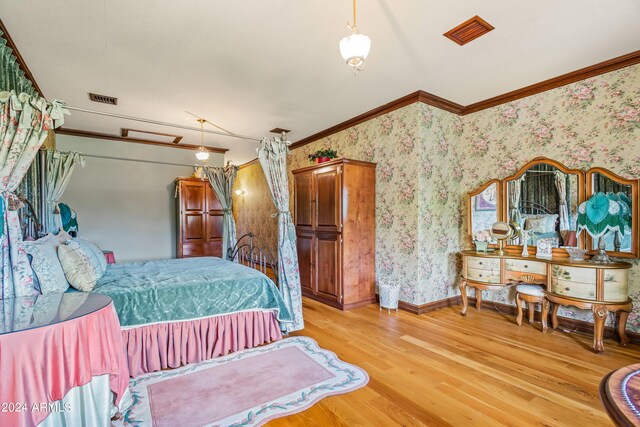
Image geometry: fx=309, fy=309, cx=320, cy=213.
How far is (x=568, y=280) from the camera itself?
3092 mm

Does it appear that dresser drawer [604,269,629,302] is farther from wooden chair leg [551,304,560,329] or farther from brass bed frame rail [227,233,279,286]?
brass bed frame rail [227,233,279,286]

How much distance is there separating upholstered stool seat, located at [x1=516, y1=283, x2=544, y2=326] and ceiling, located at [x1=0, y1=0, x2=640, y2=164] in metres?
2.39

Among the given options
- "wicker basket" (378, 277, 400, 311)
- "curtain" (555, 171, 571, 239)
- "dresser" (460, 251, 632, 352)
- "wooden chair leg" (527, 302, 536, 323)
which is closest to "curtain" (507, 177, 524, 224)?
"curtain" (555, 171, 571, 239)

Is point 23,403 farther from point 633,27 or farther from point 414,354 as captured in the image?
point 633,27

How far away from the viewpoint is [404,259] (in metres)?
4.19

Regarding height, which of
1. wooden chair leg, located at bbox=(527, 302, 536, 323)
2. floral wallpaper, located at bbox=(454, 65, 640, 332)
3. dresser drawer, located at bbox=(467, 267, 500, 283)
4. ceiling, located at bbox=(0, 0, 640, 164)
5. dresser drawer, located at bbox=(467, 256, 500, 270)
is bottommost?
wooden chair leg, located at bbox=(527, 302, 536, 323)

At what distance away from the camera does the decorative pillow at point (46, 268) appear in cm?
219

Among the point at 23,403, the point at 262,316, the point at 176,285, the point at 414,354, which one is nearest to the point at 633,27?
the point at 414,354

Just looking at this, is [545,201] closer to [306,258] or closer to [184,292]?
[306,258]

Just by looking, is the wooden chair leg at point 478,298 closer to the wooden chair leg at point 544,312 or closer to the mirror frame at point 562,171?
the mirror frame at point 562,171

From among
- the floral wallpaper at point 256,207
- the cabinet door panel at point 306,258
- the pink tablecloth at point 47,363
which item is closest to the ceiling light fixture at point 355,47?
the pink tablecloth at point 47,363


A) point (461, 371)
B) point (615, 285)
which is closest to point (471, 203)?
point (615, 285)

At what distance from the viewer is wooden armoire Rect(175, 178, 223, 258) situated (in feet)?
20.6

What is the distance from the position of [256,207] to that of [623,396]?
8136 millimetres
